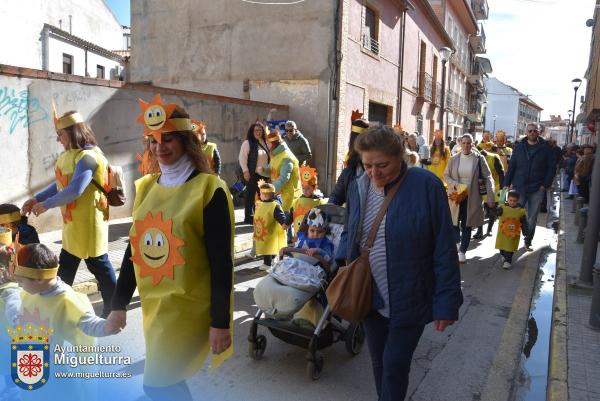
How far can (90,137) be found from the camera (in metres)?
4.02

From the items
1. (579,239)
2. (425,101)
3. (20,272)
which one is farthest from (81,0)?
(20,272)

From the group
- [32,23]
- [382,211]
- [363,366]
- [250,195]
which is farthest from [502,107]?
[382,211]

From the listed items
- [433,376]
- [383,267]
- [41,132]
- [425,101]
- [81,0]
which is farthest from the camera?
[81,0]

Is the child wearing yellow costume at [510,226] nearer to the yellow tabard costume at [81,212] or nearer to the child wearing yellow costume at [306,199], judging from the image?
the child wearing yellow costume at [306,199]

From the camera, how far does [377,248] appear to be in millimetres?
2666

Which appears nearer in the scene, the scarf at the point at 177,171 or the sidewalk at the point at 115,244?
the scarf at the point at 177,171

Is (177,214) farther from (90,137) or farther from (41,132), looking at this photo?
(41,132)

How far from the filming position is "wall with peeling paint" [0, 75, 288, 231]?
723 centimetres

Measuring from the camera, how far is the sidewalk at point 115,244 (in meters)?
5.62

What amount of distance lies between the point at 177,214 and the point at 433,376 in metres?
2.61

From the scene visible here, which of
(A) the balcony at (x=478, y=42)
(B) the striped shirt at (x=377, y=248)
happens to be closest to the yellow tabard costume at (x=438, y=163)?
(B) the striped shirt at (x=377, y=248)

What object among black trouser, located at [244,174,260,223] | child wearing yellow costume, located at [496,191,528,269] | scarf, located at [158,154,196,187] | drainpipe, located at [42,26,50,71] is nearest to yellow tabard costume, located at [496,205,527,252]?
child wearing yellow costume, located at [496,191,528,269]

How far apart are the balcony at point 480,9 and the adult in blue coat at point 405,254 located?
1587 inches

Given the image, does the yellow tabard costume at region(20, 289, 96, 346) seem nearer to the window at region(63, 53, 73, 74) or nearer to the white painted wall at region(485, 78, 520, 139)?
the window at region(63, 53, 73, 74)
